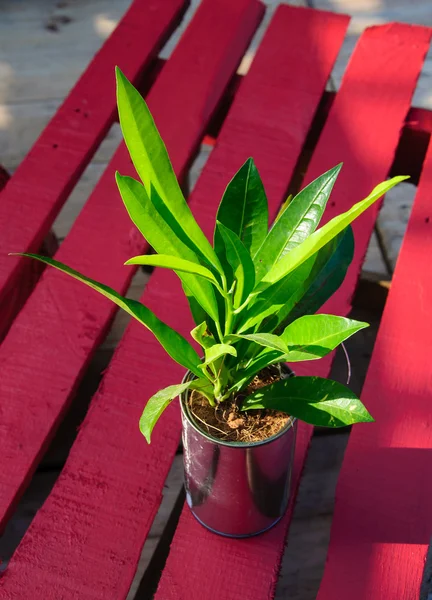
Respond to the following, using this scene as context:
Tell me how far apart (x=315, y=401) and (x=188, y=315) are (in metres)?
0.38

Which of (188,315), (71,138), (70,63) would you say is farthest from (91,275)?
(70,63)

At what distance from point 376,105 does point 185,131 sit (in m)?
0.36

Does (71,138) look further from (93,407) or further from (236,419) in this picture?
(236,419)

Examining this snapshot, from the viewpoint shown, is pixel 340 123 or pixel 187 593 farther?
pixel 340 123

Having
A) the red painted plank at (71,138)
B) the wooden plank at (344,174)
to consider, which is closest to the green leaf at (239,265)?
the wooden plank at (344,174)

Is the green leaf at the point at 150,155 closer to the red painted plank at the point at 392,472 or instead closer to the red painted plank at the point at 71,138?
the red painted plank at the point at 392,472

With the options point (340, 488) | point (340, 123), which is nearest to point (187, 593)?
point (340, 488)

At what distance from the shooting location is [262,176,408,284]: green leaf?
20.4 inches

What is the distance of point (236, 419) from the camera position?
0.72 metres

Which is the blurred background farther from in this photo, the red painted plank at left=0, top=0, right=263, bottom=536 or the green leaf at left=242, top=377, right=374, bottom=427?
the green leaf at left=242, top=377, right=374, bottom=427

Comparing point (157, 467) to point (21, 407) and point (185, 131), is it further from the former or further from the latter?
point (185, 131)

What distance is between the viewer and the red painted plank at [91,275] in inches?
36.1

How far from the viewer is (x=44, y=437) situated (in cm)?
90

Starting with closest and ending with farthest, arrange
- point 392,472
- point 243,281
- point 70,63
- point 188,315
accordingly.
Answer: point 243,281 < point 392,472 < point 188,315 < point 70,63
